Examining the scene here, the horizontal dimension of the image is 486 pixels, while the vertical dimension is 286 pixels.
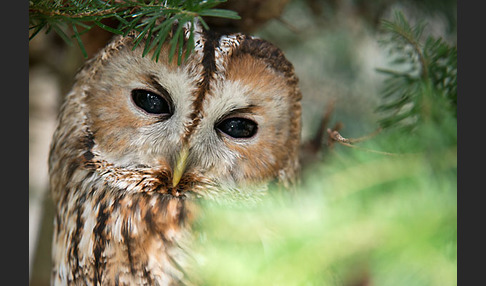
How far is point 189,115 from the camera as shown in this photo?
0.80 metres

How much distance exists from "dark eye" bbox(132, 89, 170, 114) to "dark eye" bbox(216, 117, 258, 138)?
0.11 meters

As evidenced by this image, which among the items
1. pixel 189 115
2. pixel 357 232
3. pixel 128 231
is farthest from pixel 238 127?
pixel 357 232

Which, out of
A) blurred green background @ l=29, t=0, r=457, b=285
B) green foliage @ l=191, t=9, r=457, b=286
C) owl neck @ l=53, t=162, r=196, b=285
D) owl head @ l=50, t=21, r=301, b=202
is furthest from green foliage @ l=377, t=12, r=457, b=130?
owl neck @ l=53, t=162, r=196, b=285

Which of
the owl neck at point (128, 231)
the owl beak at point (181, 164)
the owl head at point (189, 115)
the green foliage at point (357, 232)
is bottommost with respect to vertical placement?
the green foliage at point (357, 232)

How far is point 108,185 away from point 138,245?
14cm

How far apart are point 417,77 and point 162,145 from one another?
512 mm

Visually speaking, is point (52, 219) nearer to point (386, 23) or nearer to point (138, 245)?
point (138, 245)

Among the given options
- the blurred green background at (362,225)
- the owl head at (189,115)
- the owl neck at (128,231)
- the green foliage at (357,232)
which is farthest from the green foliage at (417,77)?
the owl neck at (128,231)

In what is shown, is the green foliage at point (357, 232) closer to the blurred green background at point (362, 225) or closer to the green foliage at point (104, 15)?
the blurred green background at point (362, 225)

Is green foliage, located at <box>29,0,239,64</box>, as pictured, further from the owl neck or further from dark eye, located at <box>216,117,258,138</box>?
the owl neck

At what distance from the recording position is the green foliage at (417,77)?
73 cm

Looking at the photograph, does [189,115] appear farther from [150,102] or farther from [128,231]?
[128,231]

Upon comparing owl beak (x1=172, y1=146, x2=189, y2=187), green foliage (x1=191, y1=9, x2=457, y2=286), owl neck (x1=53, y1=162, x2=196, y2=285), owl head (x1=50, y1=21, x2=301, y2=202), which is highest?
owl head (x1=50, y1=21, x2=301, y2=202)

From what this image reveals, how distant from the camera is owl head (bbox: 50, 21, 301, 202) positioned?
804mm
